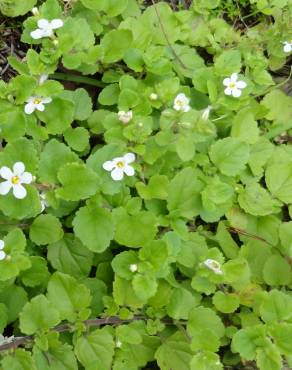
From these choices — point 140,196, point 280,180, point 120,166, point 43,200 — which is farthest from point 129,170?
point 280,180

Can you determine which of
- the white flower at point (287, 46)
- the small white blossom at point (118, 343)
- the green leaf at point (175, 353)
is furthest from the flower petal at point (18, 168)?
the white flower at point (287, 46)

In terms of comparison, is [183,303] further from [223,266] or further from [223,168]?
[223,168]

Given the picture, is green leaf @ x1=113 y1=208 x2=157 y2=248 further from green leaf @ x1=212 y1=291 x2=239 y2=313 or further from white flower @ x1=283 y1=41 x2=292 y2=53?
white flower @ x1=283 y1=41 x2=292 y2=53

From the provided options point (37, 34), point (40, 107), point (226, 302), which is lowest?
point (226, 302)

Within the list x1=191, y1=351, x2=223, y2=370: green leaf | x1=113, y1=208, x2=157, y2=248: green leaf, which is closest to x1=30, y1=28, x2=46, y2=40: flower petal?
x1=113, y1=208, x2=157, y2=248: green leaf

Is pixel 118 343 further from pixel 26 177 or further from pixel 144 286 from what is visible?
pixel 26 177

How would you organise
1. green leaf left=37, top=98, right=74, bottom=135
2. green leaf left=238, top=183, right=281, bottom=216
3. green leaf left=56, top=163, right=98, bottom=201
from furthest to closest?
green leaf left=238, top=183, right=281, bottom=216, green leaf left=37, top=98, right=74, bottom=135, green leaf left=56, top=163, right=98, bottom=201
